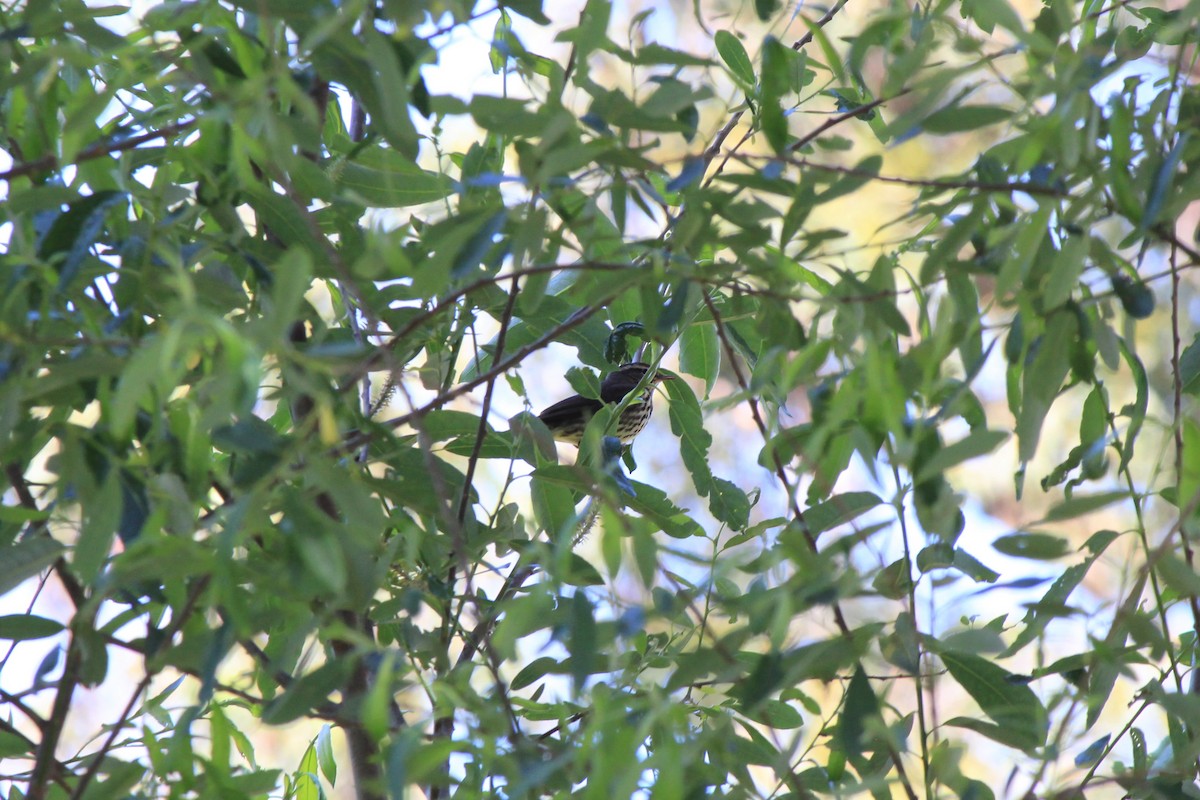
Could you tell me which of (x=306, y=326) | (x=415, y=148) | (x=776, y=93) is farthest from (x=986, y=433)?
(x=306, y=326)

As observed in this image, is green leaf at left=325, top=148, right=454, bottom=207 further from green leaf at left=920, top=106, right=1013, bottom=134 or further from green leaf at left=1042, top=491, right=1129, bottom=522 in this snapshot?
green leaf at left=1042, top=491, right=1129, bottom=522

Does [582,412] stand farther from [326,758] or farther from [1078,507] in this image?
[1078,507]

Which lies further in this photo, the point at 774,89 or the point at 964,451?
the point at 774,89

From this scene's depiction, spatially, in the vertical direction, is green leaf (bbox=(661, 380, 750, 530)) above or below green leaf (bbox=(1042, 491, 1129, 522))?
above

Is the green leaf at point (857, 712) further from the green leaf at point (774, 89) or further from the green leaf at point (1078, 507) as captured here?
the green leaf at point (774, 89)

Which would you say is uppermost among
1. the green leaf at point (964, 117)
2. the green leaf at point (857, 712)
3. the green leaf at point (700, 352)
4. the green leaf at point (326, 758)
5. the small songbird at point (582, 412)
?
the small songbird at point (582, 412)

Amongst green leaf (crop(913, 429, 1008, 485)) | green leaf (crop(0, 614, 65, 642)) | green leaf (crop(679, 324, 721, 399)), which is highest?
green leaf (crop(679, 324, 721, 399))

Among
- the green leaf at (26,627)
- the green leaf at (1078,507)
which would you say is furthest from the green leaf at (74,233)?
the green leaf at (1078,507)

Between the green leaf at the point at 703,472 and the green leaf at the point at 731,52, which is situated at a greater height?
the green leaf at the point at 731,52

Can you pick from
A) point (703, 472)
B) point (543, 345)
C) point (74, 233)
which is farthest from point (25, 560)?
point (703, 472)

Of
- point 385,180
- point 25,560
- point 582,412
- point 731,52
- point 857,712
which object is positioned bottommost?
point 857,712

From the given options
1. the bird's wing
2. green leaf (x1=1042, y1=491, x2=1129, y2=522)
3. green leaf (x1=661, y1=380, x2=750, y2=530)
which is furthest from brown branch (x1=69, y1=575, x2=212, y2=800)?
the bird's wing

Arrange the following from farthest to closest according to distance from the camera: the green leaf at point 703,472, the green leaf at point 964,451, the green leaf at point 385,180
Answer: the green leaf at point 703,472 → the green leaf at point 385,180 → the green leaf at point 964,451

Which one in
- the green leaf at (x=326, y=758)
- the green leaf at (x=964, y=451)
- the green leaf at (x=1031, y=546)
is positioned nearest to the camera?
the green leaf at (x=964, y=451)
